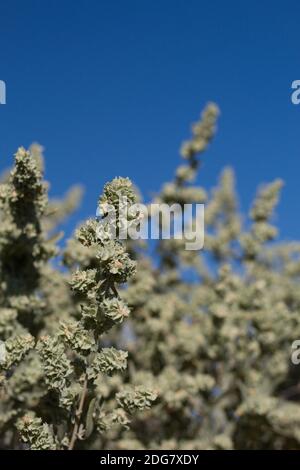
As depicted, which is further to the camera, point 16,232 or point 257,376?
point 257,376

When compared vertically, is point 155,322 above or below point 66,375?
above

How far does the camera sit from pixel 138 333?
11094 mm

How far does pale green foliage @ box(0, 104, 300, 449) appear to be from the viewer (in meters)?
5.34

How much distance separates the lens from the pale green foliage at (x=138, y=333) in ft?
17.5

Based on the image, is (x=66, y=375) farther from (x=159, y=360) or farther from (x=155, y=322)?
(x=159, y=360)

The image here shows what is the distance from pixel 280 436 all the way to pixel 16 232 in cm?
711

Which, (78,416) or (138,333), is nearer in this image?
(78,416)

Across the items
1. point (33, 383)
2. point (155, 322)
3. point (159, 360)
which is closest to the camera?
point (33, 383)

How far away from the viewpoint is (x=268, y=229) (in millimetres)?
11078

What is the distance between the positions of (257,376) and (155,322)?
2.22 meters

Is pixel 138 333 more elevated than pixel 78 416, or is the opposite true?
pixel 138 333

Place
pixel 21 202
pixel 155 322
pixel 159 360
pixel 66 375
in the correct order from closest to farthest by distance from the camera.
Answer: pixel 66 375
pixel 21 202
pixel 155 322
pixel 159 360
